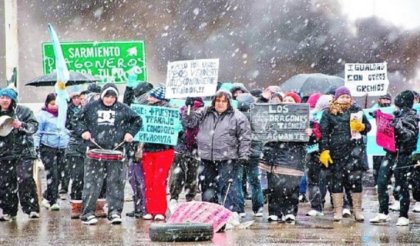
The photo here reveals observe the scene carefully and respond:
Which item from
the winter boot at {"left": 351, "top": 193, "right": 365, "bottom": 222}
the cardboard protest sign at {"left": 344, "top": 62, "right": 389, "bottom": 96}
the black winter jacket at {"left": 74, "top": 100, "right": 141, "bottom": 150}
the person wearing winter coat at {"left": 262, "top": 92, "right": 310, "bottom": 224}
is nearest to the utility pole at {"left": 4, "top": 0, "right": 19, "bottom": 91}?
the cardboard protest sign at {"left": 344, "top": 62, "right": 389, "bottom": 96}

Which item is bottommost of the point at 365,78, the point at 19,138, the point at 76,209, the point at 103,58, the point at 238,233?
the point at 238,233

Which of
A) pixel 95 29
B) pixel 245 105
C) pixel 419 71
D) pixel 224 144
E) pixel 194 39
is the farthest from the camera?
pixel 419 71

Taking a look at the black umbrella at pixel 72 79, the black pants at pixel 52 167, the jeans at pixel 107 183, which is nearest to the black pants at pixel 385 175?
the jeans at pixel 107 183

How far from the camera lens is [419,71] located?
33906mm

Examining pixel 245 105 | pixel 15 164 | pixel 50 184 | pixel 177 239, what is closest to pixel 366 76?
pixel 245 105

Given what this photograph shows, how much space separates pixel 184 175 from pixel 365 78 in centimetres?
450

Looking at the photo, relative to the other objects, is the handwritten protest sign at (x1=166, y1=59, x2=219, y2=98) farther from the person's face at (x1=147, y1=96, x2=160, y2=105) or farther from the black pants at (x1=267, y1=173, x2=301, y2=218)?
the black pants at (x1=267, y1=173, x2=301, y2=218)

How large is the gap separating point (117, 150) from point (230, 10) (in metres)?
19.5

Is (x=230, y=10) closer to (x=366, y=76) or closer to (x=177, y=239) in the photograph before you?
(x=366, y=76)

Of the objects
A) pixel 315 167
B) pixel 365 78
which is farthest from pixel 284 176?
pixel 365 78

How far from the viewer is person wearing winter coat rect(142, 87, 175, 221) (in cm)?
1234

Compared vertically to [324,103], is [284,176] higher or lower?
lower

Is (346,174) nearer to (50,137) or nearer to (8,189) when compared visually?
(8,189)

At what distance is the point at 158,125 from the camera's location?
1243 centimetres
